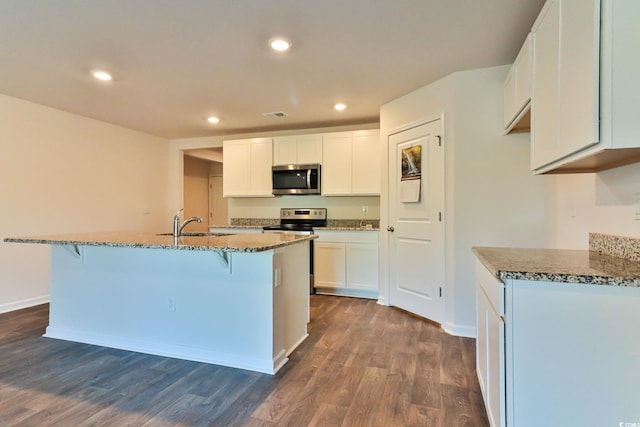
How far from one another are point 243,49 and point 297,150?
2294 millimetres

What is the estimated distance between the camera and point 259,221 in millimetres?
5508

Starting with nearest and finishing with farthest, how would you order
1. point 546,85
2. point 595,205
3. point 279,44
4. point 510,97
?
point 546,85, point 595,205, point 279,44, point 510,97

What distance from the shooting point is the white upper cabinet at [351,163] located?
4.46 meters

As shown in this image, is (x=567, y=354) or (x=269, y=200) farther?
(x=269, y=200)

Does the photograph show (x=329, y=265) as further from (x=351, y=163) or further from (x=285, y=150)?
(x=285, y=150)

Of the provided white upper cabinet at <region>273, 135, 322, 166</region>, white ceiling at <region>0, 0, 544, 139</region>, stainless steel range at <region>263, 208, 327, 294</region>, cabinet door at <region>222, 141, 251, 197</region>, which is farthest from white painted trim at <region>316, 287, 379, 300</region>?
white ceiling at <region>0, 0, 544, 139</region>

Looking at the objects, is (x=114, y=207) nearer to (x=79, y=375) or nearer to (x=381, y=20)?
(x=79, y=375)

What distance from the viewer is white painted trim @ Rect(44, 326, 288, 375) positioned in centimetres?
231

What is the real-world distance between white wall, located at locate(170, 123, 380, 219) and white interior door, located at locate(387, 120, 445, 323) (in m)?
1.12

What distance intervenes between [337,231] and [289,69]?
212cm

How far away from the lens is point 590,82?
4.11 feet

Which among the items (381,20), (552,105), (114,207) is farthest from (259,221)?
(552,105)

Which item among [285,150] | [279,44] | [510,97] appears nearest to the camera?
[279,44]

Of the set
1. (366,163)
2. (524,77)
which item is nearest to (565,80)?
(524,77)
